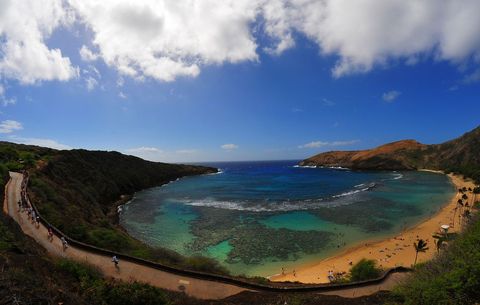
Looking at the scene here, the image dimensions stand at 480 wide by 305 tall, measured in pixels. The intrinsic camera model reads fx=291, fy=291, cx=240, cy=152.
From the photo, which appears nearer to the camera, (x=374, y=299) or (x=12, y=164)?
(x=374, y=299)

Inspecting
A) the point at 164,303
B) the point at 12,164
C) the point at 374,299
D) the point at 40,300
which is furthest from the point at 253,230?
the point at 12,164

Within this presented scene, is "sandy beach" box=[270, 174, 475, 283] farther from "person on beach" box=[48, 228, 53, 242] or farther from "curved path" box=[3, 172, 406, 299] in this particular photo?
"person on beach" box=[48, 228, 53, 242]

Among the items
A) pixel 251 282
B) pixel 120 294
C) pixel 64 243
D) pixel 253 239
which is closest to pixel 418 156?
pixel 253 239

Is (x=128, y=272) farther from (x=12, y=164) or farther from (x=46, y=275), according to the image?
(x=12, y=164)

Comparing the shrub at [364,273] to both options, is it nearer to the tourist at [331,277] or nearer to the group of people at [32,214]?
the tourist at [331,277]

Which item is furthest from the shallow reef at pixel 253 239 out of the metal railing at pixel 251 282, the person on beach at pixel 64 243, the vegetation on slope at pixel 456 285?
the vegetation on slope at pixel 456 285

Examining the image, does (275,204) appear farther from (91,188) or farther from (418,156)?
(418,156)

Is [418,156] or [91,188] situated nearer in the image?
[91,188]
